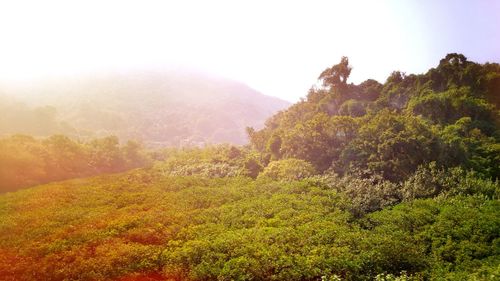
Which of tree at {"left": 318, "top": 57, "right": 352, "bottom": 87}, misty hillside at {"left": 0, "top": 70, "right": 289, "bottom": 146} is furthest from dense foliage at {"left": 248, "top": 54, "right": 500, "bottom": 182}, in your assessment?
misty hillside at {"left": 0, "top": 70, "right": 289, "bottom": 146}

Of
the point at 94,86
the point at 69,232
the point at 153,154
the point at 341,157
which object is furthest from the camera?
the point at 94,86

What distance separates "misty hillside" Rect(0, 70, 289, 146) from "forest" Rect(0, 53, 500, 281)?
1502 inches

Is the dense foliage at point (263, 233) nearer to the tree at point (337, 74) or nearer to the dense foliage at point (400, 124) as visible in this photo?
the dense foliage at point (400, 124)

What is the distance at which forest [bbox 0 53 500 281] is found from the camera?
1405 cm

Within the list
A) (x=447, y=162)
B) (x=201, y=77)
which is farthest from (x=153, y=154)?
(x=201, y=77)

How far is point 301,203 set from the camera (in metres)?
20.5

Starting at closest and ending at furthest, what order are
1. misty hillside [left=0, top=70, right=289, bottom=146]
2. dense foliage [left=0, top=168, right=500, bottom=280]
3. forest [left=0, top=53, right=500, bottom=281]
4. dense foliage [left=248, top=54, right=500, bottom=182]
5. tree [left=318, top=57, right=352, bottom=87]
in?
dense foliage [left=0, top=168, right=500, bottom=280] < forest [left=0, top=53, right=500, bottom=281] < dense foliage [left=248, top=54, right=500, bottom=182] < tree [left=318, top=57, right=352, bottom=87] < misty hillside [left=0, top=70, right=289, bottom=146]

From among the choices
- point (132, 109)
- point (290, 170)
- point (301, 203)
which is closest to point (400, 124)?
point (290, 170)

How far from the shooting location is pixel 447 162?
23.1 m

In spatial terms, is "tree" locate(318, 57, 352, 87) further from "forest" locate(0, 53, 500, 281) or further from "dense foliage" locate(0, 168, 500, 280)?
"dense foliage" locate(0, 168, 500, 280)

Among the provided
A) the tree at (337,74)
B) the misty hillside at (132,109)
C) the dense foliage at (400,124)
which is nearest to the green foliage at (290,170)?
the dense foliage at (400,124)

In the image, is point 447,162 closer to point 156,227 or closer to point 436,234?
point 436,234

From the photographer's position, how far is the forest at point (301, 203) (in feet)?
46.1

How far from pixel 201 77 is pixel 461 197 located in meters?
163
